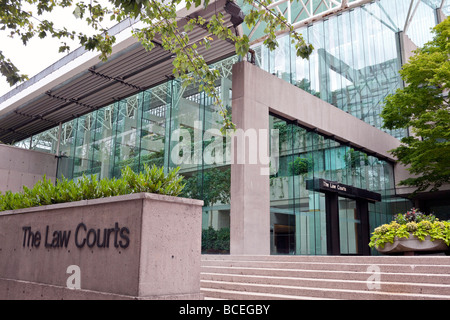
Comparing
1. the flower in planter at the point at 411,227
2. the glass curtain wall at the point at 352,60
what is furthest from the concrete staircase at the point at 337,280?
the glass curtain wall at the point at 352,60

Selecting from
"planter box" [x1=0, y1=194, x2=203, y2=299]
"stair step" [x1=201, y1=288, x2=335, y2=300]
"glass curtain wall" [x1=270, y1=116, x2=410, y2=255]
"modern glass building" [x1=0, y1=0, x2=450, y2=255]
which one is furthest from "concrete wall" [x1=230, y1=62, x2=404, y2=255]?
"planter box" [x1=0, y1=194, x2=203, y2=299]

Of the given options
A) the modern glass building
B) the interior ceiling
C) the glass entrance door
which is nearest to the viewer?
the modern glass building

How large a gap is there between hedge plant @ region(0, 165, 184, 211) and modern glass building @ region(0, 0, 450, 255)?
758 cm

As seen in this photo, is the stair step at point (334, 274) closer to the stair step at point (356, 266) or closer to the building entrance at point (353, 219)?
the stair step at point (356, 266)

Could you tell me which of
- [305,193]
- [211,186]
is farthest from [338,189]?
[211,186]

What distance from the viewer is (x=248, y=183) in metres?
14.6

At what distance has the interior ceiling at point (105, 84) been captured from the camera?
17531 millimetres

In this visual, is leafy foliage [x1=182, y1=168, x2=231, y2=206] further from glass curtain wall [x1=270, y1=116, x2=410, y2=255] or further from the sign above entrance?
the sign above entrance

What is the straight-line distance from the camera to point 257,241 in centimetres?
1450

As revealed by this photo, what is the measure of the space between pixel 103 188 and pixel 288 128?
1146 centimetres

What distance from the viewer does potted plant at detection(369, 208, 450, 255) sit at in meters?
10.8

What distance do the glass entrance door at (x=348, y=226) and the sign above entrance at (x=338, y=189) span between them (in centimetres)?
84
